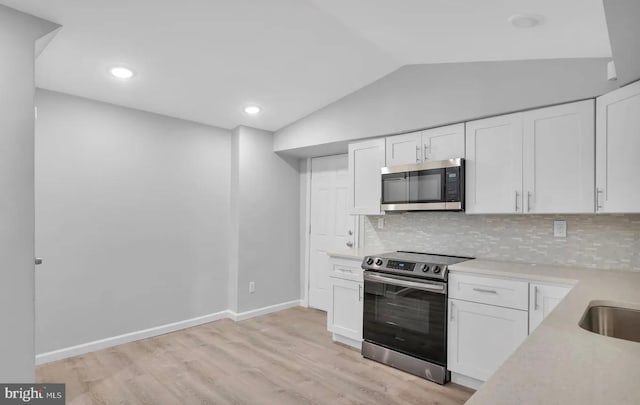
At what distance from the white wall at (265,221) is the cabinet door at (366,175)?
1251 mm

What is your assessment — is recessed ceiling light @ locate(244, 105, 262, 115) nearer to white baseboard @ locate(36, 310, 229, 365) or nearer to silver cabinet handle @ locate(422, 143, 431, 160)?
silver cabinet handle @ locate(422, 143, 431, 160)

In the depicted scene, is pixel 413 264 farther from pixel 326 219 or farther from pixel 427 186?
pixel 326 219

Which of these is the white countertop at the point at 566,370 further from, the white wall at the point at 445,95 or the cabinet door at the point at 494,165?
the white wall at the point at 445,95

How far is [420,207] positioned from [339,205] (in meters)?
1.58

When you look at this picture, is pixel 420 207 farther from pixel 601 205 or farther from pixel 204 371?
pixel 204 371

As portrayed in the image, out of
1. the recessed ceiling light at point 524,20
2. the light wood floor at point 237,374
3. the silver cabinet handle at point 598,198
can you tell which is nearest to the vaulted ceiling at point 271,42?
the recessed ceiling light at point 524,20

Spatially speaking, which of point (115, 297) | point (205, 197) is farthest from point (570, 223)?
point (115, 297)

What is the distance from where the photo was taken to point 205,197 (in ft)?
13.8

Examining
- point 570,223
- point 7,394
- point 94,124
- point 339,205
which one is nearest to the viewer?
point 7,394

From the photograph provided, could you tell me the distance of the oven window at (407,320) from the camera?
275cm

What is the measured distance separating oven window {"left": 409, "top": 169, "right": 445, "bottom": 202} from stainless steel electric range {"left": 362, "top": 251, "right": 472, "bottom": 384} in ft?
1.70

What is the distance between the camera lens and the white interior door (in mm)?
4551

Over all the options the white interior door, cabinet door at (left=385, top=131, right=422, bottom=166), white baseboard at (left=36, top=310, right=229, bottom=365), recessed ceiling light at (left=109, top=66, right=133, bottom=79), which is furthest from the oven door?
recessed ceiling light at (left=109, top=66, right=133, bottom=79)

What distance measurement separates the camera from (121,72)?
2.96m
